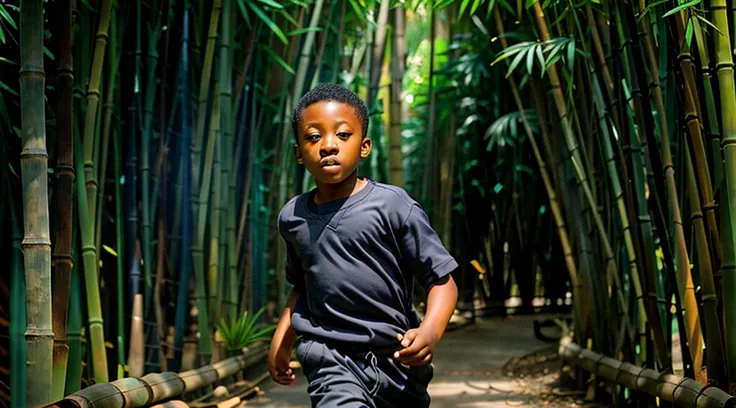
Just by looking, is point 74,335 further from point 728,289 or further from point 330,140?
point 728,289

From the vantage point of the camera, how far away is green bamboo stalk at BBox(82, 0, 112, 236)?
7.27 ft

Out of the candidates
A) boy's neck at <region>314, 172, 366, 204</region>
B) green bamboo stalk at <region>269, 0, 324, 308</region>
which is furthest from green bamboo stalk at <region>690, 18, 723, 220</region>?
green bamboo stalk at <region>269, 0, 324, 308</region>

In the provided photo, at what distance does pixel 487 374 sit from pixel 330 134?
257cm

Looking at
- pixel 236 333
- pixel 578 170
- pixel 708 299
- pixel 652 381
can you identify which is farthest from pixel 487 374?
pixel 708 299

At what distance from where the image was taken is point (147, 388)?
7.54ft

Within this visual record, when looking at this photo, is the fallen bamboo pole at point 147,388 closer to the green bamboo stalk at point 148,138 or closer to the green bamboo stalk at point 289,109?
the green bamboo stalk at point 148,138

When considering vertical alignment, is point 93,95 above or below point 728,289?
above

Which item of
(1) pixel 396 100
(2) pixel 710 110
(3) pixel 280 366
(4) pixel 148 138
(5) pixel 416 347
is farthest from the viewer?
(1) pixel 396 100

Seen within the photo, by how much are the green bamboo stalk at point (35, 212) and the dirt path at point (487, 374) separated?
4.78 feet

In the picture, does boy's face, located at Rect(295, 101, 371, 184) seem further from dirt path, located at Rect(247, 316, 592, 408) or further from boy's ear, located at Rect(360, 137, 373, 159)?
dirt path, located at Rect(247, 316, 592, 408)

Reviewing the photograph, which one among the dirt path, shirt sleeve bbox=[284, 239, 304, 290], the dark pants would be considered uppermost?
shirt sleeve bbox=[284, 239, 304, 290]

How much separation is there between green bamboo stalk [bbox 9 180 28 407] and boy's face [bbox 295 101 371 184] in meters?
1.03

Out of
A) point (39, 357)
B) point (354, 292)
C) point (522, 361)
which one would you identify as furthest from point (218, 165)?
point (522, 361)

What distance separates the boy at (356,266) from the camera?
1613 millimetres
